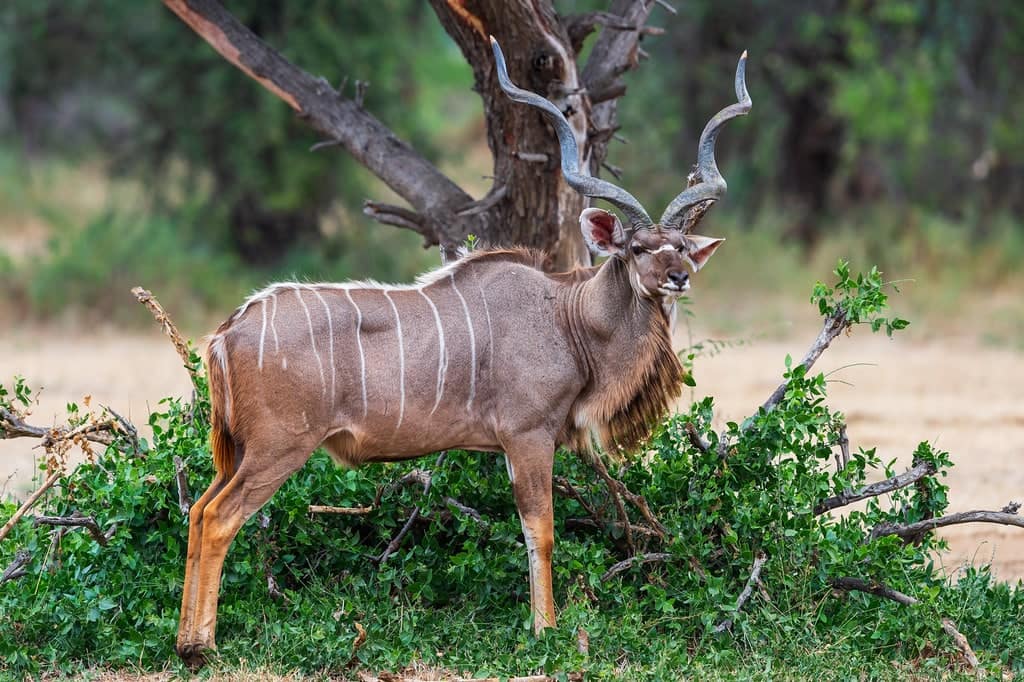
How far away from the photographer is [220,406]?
13.1ft

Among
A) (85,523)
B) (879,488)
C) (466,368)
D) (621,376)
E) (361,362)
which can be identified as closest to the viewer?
(361,362)

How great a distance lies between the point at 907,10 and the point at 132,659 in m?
10.4

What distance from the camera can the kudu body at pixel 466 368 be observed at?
3922 mm

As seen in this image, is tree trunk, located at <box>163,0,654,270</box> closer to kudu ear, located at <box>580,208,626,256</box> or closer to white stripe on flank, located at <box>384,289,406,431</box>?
kudu ear, located at <box>580,208,626,256</box>

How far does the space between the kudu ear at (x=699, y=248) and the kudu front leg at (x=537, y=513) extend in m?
0.73

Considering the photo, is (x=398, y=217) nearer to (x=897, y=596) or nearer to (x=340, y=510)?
(x=340, y=510)

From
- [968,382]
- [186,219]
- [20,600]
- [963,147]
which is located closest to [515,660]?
[20,600]

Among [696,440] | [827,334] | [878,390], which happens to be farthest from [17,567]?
[878,390]

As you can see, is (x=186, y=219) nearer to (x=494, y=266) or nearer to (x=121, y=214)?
(x=121, y=214)

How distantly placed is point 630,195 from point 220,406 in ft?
4.63

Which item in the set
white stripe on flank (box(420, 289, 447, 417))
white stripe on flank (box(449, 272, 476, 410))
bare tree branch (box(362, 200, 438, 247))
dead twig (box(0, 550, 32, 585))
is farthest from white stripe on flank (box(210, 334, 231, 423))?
bare tree branch (box(362, 200, 438, 247))

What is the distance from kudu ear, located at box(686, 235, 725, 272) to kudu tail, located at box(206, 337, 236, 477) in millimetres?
1469

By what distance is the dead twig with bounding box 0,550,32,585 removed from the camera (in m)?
4.30

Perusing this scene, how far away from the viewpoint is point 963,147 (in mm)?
13469
